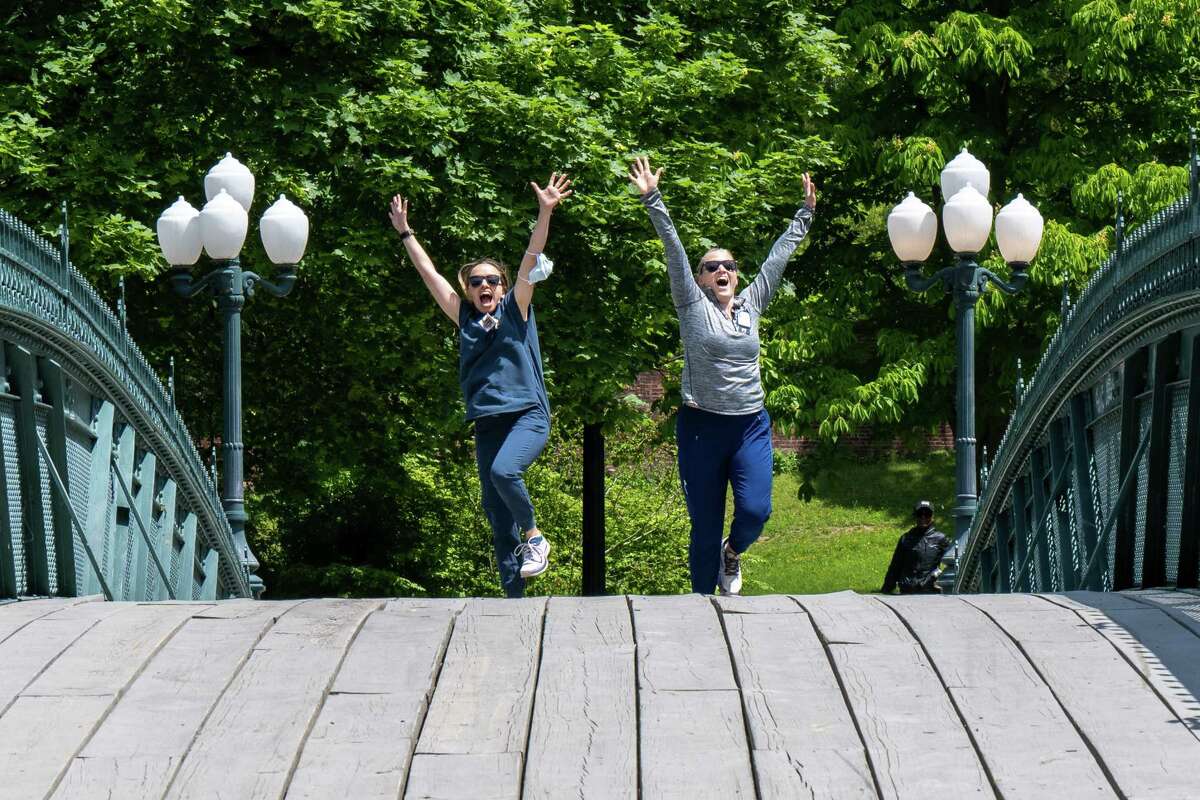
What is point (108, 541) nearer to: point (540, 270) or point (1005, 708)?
point (540, 270)

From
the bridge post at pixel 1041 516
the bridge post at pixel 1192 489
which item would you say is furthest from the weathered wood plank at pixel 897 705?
→ the bridge post at pixel 1041 516

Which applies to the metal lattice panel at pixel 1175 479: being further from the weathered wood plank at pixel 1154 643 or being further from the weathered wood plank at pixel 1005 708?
the weathered wood plank at pixel 1005 708

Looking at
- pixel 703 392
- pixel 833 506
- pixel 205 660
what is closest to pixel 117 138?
pixel 703 392

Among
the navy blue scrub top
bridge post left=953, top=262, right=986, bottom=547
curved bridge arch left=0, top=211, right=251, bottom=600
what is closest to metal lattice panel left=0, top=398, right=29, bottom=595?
curved bridge arch left=0, top=211, right=251, bottom=600

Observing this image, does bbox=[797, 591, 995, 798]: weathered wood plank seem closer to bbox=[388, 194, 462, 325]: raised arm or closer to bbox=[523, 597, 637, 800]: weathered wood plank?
bbox=[523, 597, 637, 800]: weathered wood plank

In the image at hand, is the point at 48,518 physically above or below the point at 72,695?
above

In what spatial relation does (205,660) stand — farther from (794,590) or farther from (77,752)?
(794,590)

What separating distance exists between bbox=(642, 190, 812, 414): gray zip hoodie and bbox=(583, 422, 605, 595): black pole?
1185 cm

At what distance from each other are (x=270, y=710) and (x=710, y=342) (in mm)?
3126

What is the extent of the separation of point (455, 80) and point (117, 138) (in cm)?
313

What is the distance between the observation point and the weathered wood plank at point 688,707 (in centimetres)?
534

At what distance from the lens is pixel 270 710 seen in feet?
19.2

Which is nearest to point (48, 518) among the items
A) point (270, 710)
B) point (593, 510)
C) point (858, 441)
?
point (270, 710)

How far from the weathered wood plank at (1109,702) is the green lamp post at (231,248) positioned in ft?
23.2
